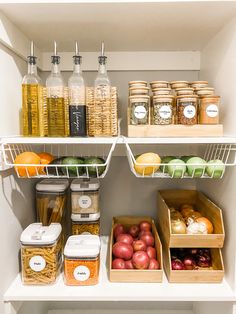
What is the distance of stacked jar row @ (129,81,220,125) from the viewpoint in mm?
1032

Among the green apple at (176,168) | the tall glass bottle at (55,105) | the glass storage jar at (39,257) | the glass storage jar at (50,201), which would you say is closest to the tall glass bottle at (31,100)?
the tall glass bottle at (55,105)

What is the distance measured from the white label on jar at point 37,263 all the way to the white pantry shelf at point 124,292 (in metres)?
0.07

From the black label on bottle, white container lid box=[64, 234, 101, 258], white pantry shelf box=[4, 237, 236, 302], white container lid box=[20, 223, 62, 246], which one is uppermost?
the black label on bottle

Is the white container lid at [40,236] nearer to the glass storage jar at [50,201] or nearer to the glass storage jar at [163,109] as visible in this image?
the glass storage jar at [50,201]

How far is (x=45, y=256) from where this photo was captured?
1034 millimetres

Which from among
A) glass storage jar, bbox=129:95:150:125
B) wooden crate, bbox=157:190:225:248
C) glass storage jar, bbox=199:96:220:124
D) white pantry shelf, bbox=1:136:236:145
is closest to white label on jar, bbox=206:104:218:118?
glass storage jar, bbox=199:96:220:124

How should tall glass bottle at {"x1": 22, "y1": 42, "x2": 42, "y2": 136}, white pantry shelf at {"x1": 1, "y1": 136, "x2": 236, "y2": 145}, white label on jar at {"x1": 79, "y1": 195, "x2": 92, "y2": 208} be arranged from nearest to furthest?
white pantry shelf at {"x1": 1, "y1": 136, "x2": 236, "y2": 145} < tall glass bottle at {"x1": 22, "y1": 42, "x2": 42, "y2": 136} < white label on jar at {"x1": 79, "y1": 195, "x2": 92, "y2": 208}

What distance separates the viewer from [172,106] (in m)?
1.07

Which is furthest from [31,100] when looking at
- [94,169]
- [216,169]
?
[216,169]

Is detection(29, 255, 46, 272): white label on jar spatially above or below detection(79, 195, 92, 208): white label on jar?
below

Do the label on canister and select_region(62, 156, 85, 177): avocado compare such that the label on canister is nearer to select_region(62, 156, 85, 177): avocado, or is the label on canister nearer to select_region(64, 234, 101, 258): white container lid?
select_region(62, 156, 85, 177): avocado

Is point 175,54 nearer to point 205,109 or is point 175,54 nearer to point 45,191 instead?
point 205,109

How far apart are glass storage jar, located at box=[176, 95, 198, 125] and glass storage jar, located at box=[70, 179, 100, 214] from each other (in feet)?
1.53

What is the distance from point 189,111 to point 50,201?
693 millimetres
